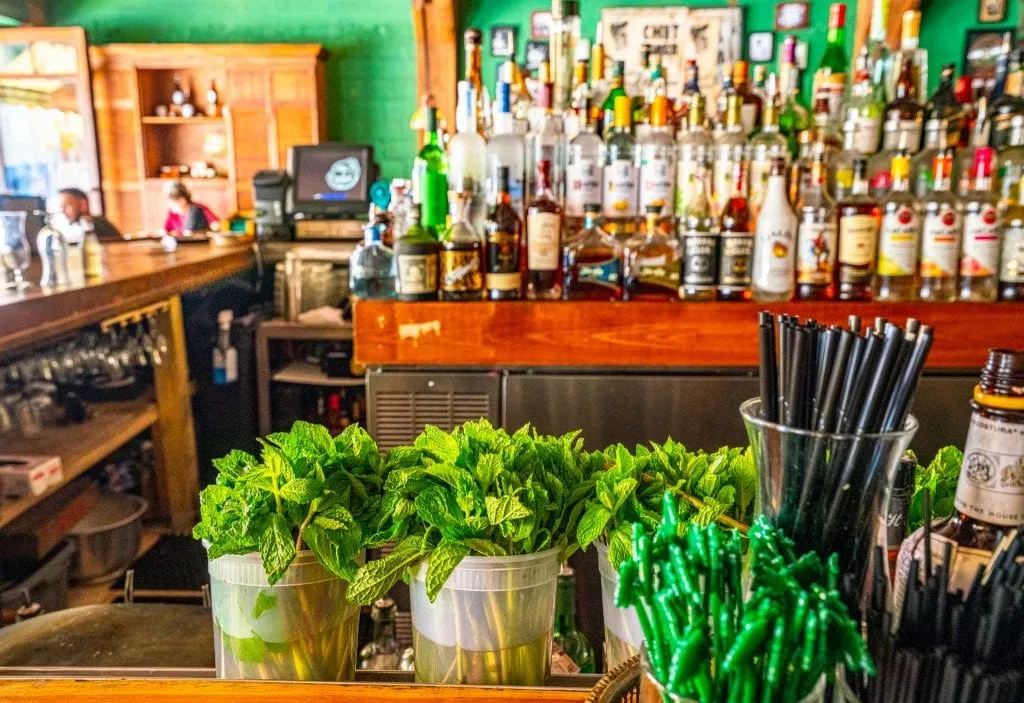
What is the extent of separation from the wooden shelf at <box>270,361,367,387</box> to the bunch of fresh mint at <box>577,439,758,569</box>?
115 inches

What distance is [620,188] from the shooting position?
187 cm

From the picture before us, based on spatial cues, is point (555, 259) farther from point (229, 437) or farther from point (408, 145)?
point (408, 145)

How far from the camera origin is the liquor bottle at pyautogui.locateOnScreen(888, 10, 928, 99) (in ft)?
6.53

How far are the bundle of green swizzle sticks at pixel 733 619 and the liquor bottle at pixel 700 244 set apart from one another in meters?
1.40

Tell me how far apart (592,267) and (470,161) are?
1.33 ft

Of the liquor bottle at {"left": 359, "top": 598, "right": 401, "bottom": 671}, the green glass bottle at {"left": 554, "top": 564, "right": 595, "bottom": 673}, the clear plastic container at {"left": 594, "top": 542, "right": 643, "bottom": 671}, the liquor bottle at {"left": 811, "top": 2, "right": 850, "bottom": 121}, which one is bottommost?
the liquor bottle at {"left": 359, "top": 598, "right": 401, "bottom": 671}

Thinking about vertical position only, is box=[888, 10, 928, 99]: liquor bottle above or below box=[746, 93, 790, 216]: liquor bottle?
above

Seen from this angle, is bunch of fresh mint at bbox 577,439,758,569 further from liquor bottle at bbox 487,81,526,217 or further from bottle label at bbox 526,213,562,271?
liquor bottle at bbox 487,81,526,217

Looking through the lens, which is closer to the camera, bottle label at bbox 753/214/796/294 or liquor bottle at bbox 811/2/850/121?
bottle label at bbox 753/214/796/294

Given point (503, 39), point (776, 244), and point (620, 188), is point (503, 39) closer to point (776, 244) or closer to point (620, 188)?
point (620, 188)

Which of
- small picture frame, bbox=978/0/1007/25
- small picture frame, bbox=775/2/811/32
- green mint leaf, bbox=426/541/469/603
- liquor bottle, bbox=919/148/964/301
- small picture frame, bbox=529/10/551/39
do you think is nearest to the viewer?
green mint leaf, bbox=426/541/469/603

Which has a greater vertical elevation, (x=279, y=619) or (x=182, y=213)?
(x=182, y=213)

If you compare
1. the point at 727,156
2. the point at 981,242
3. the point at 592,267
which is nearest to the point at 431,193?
the point at 592,267

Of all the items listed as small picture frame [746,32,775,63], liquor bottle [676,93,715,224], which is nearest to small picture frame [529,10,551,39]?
small picture frame [746,32,775,63]
